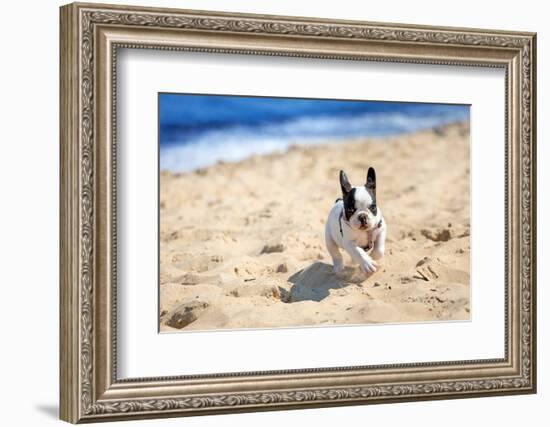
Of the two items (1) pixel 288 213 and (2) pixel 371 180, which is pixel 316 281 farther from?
(2) pixel 371 180

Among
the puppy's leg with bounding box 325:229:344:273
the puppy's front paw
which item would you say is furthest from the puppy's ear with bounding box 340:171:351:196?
the puppy's front paw

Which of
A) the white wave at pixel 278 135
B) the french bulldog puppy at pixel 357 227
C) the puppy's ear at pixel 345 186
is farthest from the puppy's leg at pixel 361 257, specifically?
the white wave at pixel 278 135

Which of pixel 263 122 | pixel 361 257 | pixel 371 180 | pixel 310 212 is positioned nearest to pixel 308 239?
pixel 310 212

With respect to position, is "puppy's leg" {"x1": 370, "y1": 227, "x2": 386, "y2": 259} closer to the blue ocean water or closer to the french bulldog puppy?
the french bulldog puppy

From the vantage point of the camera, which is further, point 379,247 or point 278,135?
point 379,247

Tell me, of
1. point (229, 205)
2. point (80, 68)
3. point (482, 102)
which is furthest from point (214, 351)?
point (482, 102)

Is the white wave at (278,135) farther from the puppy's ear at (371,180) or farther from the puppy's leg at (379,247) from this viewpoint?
the puppy's leg at (379,247)
